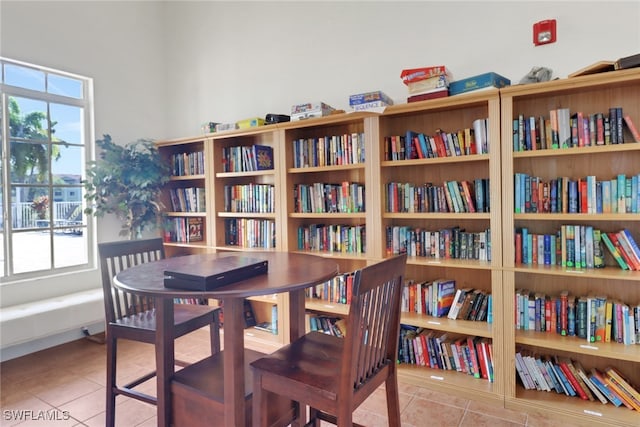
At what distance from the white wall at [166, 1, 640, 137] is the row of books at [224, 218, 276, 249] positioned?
0.99m

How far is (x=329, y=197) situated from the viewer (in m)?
2.87

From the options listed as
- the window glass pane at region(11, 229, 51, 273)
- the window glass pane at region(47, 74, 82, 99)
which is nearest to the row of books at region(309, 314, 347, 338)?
the window glass pane at region(11, 229, 51, 273)

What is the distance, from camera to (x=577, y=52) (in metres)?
2.21

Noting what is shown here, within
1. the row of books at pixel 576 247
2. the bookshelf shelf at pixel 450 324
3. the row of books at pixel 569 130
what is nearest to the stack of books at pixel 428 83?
the row of books at pixel 569 130

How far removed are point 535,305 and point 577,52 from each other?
4.84 feet

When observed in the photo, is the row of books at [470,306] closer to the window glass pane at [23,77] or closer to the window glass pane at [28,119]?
the window glass pane at [28,119]

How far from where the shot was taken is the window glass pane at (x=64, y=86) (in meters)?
3.31

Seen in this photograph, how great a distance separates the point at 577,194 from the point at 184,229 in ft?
10.3

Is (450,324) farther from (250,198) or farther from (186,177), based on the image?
(186,177)

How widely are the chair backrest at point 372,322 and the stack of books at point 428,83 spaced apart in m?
1.32

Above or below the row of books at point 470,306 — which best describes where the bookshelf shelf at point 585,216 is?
above

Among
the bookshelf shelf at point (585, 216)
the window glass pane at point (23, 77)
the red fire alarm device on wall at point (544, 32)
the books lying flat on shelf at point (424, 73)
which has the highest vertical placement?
the window glass pane at point (23, 77)

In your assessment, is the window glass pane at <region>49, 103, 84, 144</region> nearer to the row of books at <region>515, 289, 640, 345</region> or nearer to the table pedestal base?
the table pedestal base

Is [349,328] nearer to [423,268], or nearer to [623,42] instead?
[423,268]
